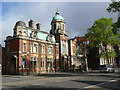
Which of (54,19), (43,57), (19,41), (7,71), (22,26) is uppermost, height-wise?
(54,19)

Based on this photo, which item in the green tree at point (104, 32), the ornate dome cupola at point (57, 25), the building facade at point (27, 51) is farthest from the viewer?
the ornate dome cupola at point (57, 25)

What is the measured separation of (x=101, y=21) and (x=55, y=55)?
53.2ft

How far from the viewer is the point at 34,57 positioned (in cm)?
3853

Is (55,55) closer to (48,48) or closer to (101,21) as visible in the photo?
(48,48)

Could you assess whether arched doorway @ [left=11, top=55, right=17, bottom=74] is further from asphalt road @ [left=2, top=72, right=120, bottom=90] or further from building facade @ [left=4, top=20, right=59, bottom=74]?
asphalt road @ [left=2, top=72, right=120, bottom=90]

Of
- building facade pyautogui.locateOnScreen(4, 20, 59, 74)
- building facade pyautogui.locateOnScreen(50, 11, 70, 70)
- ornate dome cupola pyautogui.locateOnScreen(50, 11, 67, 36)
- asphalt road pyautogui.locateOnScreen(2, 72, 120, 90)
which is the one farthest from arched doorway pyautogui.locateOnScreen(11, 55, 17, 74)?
ornate dome cupola pyautogui.locateOnScreen(50, 11, 67, 36)

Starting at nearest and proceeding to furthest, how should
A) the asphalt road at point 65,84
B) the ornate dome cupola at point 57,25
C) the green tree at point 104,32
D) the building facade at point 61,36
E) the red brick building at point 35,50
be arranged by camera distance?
the asphalt road at point 65,84, the red brick building at point 35,50, the green tree at point 104,32, the building facade at point 61,36, the ornate dome cupola at point 57,25

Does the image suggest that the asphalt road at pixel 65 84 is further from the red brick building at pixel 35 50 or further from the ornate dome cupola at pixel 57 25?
the ornate dome cupola at pixel 57 25

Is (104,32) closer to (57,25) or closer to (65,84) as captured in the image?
(57,25)

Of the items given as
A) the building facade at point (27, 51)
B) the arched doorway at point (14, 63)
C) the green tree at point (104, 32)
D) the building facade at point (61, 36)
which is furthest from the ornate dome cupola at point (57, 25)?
the arched doorway at point (14, 63)

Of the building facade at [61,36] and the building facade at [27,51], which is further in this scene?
the building facade at [61,36]

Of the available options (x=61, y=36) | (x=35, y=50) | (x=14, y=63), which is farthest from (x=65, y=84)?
(x=61, y=36)

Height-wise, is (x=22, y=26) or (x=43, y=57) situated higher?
(x=22, y=26)

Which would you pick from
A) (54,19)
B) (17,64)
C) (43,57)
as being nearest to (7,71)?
(17,64)
